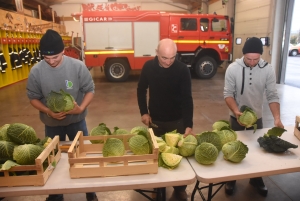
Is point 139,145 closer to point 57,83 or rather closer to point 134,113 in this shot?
point 57,83

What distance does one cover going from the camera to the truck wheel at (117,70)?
366 inches

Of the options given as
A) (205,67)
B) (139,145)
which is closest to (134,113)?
(139,145)

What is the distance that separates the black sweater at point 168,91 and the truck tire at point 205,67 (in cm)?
732

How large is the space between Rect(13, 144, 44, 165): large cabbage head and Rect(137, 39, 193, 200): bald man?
1.30 metres

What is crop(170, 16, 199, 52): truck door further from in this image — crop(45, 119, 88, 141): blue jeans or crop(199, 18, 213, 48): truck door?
crop(45, 119, 88, 141): blue jeans

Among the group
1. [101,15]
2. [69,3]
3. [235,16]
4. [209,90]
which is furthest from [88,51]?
[69,3]

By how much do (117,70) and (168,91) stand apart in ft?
23.6

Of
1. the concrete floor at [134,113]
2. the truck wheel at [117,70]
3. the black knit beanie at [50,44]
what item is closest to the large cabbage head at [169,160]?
the concrete floor at [134,113]

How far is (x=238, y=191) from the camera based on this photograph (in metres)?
2.78

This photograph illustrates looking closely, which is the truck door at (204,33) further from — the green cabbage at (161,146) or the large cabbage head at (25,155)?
the large cabbage head at (25,155)

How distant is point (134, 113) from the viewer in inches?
226

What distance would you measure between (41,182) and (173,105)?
1.50 metres

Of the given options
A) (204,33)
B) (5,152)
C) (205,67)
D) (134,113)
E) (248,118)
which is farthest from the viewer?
(205,67)

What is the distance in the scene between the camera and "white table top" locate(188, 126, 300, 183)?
63.6 inches
